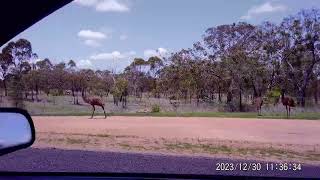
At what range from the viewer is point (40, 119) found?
2514 centimetres

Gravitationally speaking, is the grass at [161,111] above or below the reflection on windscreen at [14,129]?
below

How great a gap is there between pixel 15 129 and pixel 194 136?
17.0 metres

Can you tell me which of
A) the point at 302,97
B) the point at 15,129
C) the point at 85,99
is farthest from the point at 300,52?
the point at 15,129

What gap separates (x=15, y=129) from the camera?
1.86 meters

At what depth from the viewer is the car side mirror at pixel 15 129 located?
70.6 inches

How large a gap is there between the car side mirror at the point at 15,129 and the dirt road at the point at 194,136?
35.5 feet

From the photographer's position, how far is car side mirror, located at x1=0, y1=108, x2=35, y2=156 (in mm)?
1794

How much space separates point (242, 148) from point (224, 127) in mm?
7581

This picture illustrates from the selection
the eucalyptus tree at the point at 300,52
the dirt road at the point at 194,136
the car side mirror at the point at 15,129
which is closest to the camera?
the car side mirror at the point at 15,129

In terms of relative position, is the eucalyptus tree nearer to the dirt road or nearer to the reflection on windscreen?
the dirt road

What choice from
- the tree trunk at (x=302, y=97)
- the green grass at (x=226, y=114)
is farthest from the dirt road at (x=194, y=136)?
the tree trunk at (x=302, y=97)

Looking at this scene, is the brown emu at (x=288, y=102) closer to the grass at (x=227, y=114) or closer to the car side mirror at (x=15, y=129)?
the grass at (x=227, y=114)

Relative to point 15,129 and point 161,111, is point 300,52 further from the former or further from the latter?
point 15,129

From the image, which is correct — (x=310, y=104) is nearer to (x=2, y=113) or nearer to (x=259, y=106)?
(x=259, y=106)
